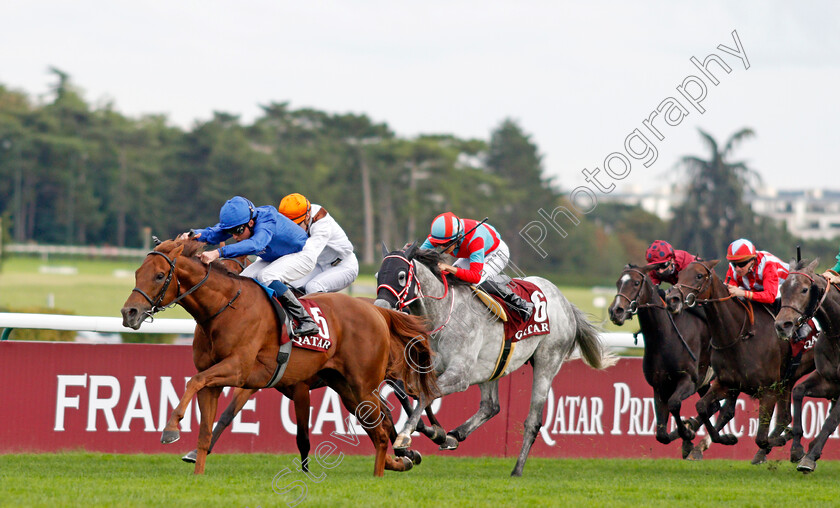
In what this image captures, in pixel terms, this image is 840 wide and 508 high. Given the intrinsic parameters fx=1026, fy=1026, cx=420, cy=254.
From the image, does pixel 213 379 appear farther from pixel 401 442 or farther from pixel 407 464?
pixel 407 464

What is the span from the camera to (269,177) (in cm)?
5747

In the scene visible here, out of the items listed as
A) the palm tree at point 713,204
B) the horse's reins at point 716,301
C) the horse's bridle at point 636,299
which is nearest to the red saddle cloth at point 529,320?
the horse's bridle at point 636,299

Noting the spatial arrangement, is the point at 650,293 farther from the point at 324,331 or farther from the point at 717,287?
the point at 324,331

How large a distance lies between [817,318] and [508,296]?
212cm

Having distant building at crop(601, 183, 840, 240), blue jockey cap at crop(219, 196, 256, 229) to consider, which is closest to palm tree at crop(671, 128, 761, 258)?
blue jockey cap at crop(219, 196, 256, 229)

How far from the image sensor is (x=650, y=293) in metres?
7.92

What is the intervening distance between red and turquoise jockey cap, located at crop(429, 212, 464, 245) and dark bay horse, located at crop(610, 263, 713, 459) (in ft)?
4.96

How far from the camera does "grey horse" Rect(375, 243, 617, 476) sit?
21.3 feet

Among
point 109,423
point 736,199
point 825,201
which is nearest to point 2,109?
point 736,199

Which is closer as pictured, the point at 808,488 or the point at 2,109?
the point at 808,488

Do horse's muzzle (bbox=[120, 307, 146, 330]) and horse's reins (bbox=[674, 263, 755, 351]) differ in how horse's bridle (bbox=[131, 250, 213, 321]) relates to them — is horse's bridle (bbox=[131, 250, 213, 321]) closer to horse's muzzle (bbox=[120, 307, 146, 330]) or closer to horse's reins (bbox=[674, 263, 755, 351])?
horse's muzzle (bbox=[120, 307, 146, 330])

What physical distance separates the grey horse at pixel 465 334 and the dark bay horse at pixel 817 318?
1.72 metres

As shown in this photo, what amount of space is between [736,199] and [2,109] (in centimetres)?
4221

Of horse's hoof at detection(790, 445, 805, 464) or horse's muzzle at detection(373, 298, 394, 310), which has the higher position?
horse's muzzle at detection(373, 298, 394, 310)
